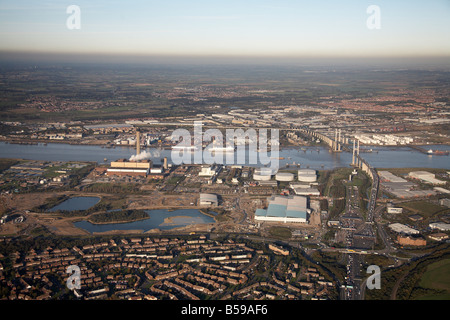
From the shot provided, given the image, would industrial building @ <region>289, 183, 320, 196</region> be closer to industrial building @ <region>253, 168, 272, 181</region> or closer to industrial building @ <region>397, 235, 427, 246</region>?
industrial building @ <region>253, 168, 272, 181</region>

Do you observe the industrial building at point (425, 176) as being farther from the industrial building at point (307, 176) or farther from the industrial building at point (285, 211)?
the industrial building at point (285, 211)

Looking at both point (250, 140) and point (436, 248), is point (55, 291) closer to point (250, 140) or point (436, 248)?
point (436, 248)

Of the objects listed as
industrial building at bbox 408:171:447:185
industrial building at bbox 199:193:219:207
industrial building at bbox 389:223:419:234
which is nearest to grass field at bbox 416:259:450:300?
industrial building at bbox 389:223:419:234

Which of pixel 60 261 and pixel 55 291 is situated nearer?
pixel 55 291

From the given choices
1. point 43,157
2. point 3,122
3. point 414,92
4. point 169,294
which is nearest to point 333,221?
point 169,294

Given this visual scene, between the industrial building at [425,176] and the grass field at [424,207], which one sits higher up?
the industrial building at [425,176]

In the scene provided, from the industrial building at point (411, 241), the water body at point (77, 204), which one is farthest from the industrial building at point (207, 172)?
the industrial building at point (411, 241)
